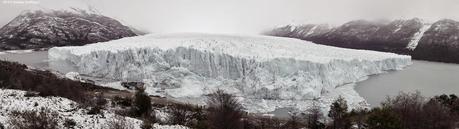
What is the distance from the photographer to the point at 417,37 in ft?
457

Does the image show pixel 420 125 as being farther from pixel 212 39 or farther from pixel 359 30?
pixel 359 30

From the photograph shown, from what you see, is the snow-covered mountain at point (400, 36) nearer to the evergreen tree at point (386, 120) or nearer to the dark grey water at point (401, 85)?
the dark grey water at point (401, 85)

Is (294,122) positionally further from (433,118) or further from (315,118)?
(433,118)

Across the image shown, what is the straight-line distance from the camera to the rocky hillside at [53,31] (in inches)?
5108

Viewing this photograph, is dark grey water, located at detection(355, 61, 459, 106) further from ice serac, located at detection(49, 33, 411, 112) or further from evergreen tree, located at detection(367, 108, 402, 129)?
evergreen tree, located at detection(367, 108, 402, 129)

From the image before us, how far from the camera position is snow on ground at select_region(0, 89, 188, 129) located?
1761 cm

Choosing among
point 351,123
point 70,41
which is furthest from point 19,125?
point 70,41

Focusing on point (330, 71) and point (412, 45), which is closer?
point (330, 71)

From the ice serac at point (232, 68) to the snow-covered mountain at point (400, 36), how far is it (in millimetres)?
75645

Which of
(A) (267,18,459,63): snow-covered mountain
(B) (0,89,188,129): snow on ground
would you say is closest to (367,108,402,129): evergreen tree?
(B) (0,89,188,129): snow on ground

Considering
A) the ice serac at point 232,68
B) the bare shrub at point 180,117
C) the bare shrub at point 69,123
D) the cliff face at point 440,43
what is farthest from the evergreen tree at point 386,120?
the cliff face at point 440,43

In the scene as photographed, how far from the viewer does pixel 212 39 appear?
1976 inches

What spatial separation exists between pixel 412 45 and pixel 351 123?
105526mm

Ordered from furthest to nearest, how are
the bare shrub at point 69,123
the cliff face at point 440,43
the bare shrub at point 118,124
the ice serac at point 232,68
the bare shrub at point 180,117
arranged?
the cliff face at point 440,43 → the ice serac at point 232,68 → the bare shrub at point 180,117 → the bare shrub at point 69,123 → the bare shrub at point 118,124
